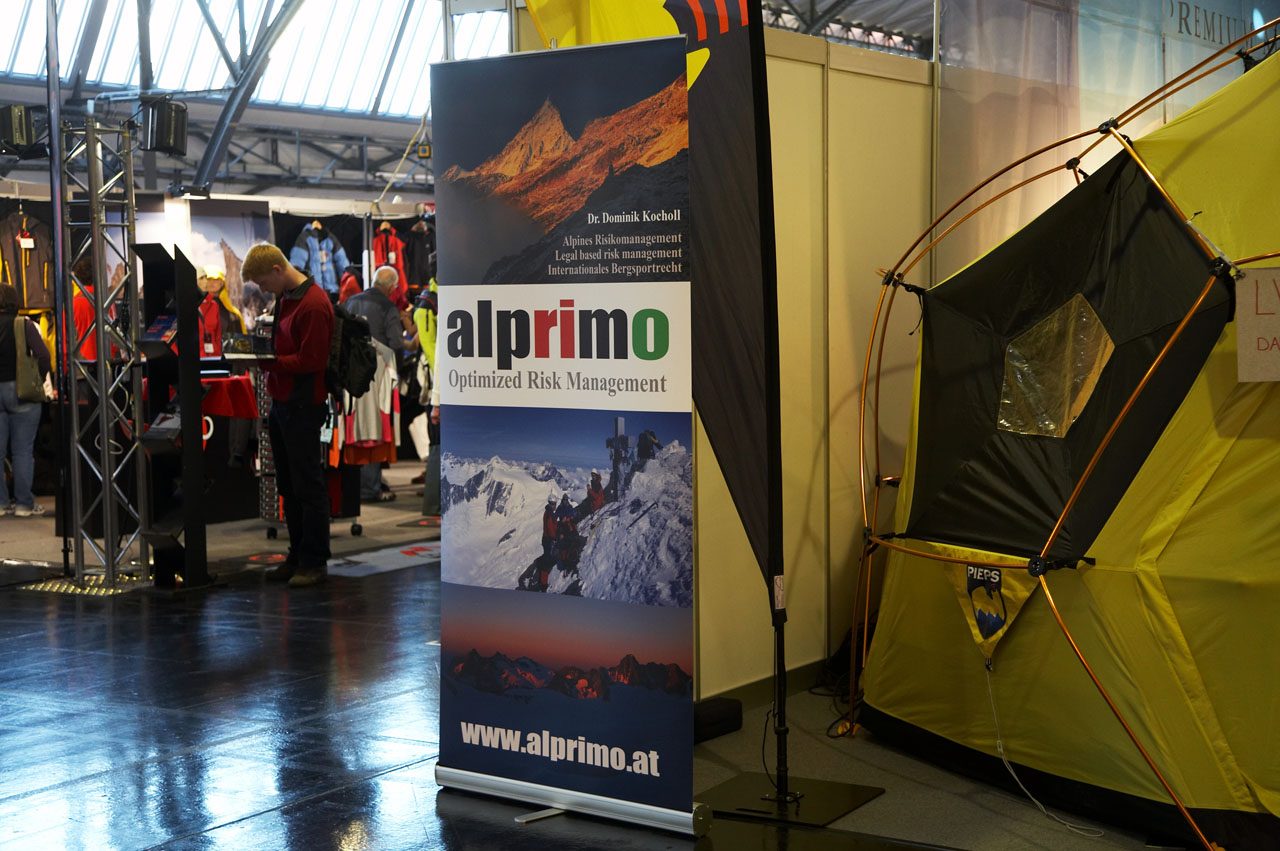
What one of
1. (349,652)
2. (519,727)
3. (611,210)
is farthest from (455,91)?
(349,652)

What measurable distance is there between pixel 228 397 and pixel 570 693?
15.6 feet

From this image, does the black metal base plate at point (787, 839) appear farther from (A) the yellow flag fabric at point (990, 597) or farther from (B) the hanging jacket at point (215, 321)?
(B) the hanging jacket at point (215, 321)

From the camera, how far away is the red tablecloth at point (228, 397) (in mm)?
7961

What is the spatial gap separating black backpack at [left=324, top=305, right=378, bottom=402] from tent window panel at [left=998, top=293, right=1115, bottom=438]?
12.6 ft

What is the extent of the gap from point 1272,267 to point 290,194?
19763mm

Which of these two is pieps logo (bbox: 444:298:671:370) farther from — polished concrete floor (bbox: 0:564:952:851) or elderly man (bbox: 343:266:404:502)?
elderly man (bbox: 343:266:404:502)

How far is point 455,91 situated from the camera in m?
3.89

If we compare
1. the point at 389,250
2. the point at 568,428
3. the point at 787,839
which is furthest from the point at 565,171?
the point at 389,250

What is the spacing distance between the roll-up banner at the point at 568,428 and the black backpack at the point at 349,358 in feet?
11.0

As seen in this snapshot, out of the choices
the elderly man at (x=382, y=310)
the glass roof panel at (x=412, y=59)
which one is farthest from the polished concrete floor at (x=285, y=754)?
the glass roof panel at (x=412, y=59)

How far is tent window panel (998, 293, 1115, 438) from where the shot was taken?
4062mm

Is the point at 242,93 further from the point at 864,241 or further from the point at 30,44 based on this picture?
the point at 864,241

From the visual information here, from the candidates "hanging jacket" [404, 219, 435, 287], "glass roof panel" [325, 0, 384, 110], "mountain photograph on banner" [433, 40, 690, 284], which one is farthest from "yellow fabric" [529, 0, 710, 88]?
"glass roof panel" [325, 0, 384, 110]

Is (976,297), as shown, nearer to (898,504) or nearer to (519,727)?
(898,504)
